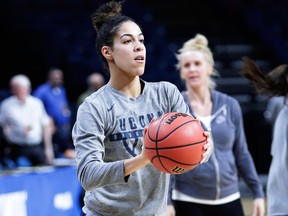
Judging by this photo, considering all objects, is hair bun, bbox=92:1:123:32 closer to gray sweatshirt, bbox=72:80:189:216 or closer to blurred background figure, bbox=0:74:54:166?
gray sweatshirt, bbox=72:80:189:216

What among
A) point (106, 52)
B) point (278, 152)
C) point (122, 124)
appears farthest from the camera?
point (278, 152)

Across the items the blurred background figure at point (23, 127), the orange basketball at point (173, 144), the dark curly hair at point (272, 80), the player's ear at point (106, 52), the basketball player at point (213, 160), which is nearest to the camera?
the orange basketball at point (173, 144)

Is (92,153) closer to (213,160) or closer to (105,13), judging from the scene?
(105,13)

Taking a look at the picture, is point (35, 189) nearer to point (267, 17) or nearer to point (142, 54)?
point (142, 54)

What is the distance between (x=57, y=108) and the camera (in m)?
12.2

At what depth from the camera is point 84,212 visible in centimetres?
374

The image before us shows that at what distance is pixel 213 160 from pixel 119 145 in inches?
64.3

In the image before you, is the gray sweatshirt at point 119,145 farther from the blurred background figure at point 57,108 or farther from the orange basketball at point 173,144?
the blurred background figure at point 57,108

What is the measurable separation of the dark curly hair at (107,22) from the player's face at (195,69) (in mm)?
1504

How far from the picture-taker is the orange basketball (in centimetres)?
320

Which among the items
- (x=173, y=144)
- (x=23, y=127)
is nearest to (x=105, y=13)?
(x=173, y=144)

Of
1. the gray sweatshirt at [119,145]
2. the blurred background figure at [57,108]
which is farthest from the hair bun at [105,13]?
the blurred background figure at [57,108]

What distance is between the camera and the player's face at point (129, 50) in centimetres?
358

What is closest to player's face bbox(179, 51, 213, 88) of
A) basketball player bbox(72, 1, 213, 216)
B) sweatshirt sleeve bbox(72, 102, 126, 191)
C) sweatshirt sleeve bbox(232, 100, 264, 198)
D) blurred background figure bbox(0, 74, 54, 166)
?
sweatshirt sleeve bbox(232, 100, 264, 198)
